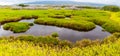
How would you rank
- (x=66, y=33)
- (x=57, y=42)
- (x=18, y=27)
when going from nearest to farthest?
(x=57, y=42), (x=66, y=33), (x=18, y=27)

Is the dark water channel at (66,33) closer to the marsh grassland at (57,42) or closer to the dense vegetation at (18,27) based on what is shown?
the dense vegetation at (18,27)

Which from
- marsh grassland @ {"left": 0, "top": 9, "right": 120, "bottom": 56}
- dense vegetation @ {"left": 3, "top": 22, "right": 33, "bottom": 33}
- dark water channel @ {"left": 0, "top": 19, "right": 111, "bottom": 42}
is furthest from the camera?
dense vegetation @ {"left": 3, "top": 22, "right": 33, "bottom": 33}

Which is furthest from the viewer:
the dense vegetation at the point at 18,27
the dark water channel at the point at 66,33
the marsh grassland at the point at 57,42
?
the dense vegetation at the point at 18,27

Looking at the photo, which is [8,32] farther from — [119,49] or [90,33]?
[119,49]

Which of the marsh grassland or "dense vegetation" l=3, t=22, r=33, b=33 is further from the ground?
the marsh grassland

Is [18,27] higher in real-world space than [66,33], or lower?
lower

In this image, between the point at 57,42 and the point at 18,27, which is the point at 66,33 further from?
the point at 57,42

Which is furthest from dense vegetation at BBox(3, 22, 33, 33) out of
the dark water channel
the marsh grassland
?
the dark water channel

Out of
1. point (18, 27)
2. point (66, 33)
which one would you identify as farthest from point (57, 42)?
point (18, 27)

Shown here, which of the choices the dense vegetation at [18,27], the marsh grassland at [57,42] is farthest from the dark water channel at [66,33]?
the marsh grassland at [57,42]

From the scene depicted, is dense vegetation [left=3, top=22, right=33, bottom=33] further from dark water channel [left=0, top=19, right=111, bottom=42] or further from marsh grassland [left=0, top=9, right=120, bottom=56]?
dark water channel [left=0, top=19, right=111, bottom=42]

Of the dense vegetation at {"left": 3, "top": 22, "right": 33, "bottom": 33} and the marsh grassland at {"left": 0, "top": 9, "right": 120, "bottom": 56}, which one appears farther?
the dense vegetation at {"left": 3, "top": 22, "right": 33, "bottom": 33}

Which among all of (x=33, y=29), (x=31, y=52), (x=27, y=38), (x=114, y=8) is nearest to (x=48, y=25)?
(x=33, y=29)
